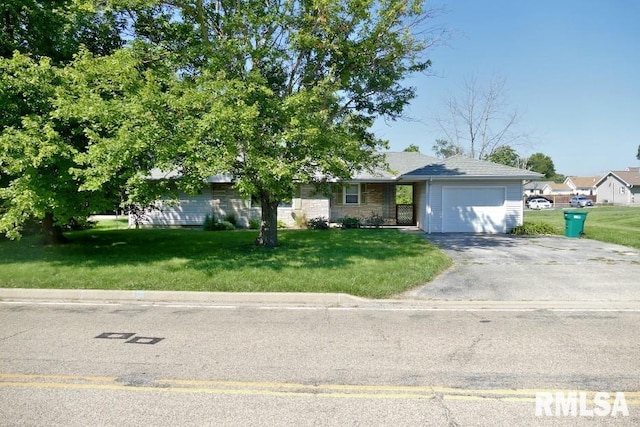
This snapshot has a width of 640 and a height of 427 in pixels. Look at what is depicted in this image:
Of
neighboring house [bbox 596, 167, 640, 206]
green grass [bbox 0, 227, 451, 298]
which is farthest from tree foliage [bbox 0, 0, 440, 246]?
neighboring house [bbox 596, 167, 640, 206]

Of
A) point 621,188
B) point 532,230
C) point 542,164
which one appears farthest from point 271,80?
point 542,164

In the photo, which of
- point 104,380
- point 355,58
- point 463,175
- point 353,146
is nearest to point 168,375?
point 104,380

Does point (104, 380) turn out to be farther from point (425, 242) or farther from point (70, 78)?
point (425, 242)

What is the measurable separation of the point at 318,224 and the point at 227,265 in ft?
37.3

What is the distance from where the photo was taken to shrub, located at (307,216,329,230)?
70.3 ft

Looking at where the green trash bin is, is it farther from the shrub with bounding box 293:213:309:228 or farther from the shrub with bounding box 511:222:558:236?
the shrub with bounding box 293:213:309:228

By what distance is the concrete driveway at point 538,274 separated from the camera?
836 centimetres

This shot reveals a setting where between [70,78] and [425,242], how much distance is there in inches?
480

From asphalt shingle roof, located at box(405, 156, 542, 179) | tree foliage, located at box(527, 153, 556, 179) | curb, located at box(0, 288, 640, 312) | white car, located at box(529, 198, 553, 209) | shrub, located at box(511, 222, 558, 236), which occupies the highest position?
tree foliage, located at box(527, 153, 556, 179)

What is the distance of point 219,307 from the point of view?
25.3 ft

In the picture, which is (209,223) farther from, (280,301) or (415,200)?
(280,301)

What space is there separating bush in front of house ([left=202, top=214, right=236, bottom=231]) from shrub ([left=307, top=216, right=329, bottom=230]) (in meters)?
4.07

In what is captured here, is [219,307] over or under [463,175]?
under

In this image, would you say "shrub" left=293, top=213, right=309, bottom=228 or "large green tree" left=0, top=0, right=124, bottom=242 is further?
"shrub" left=293, top=213, right=309, bottom=228
